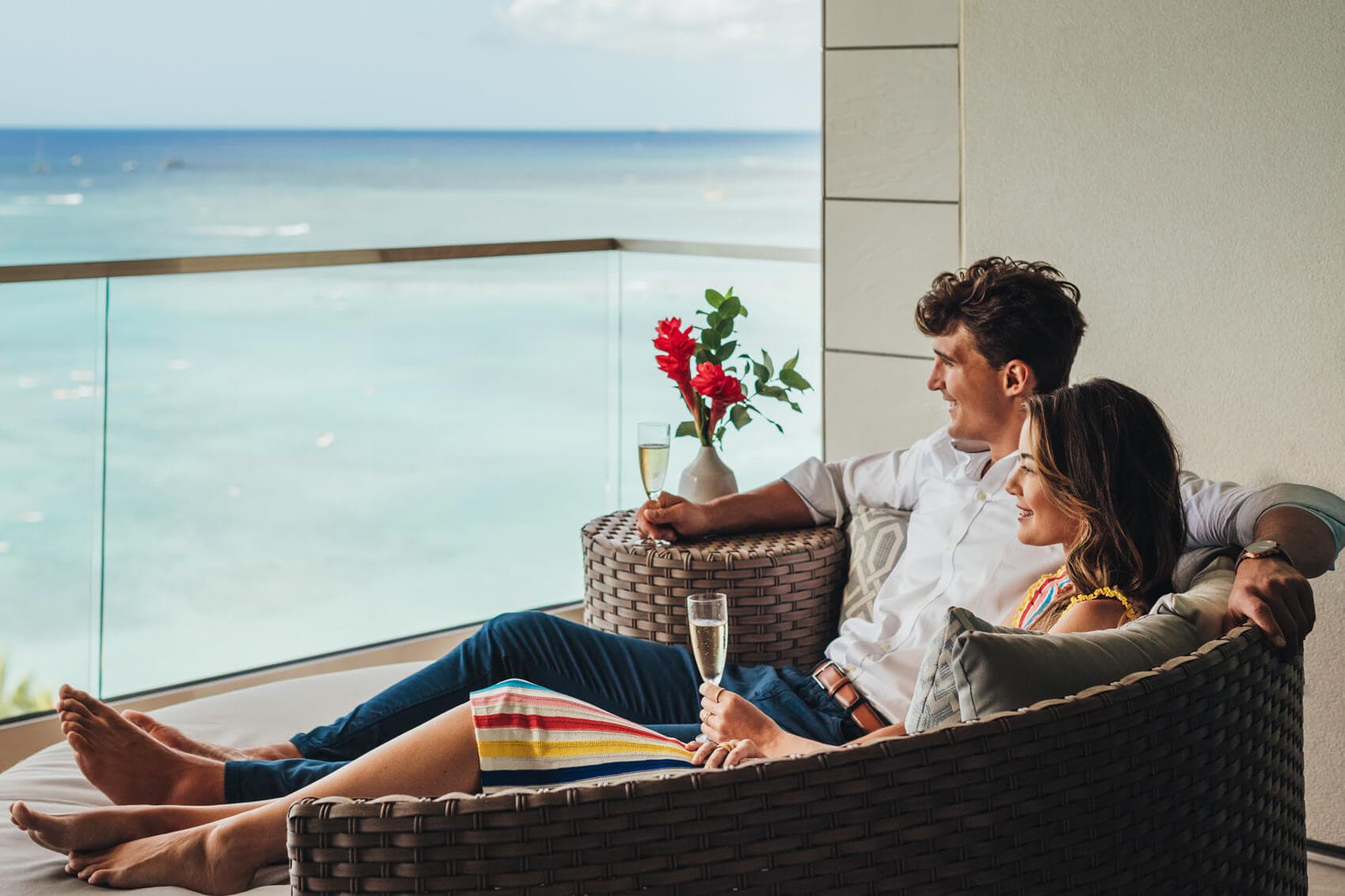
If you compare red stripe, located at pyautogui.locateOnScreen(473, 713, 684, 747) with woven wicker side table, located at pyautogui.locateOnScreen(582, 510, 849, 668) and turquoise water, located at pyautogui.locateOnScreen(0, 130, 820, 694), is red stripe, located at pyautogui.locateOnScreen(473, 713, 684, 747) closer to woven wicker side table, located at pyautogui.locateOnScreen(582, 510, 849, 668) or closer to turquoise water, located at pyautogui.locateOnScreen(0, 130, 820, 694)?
woven wicker side table, located at pyautogui.locateOnScreen(582, 510, 849, 668)

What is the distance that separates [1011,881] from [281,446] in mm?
3090

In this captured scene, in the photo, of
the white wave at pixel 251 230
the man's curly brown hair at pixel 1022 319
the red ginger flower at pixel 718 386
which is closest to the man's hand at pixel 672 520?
the red ginger flower at pixel 718 386

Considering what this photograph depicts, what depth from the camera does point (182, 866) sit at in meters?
1.84

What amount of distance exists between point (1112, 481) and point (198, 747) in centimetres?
153

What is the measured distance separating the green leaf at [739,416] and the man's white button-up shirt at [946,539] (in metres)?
0.33

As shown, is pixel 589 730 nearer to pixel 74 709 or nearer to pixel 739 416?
pixel 74 709

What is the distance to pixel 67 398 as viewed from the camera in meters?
3.43

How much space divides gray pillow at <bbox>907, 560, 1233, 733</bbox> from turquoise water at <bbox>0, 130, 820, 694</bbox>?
6.57ft

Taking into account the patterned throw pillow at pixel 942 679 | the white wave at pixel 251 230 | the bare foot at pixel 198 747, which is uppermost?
the white wave at pixel 251 230

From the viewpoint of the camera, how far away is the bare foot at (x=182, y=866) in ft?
5.98

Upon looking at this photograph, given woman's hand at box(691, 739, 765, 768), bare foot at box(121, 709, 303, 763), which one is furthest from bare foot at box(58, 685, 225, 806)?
woman's hand at box(691, 739, 765, 768)

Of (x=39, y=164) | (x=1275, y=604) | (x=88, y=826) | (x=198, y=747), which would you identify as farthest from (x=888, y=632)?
(x=39, y=164)

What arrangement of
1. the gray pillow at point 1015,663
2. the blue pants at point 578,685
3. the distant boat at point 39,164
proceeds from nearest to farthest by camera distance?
the gray pillow at point 1015,663, the blue pants at point 578,685, the distant boat at point 39,164

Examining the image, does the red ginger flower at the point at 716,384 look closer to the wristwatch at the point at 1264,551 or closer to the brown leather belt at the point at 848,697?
the brown leather belt at the point at 848,697
